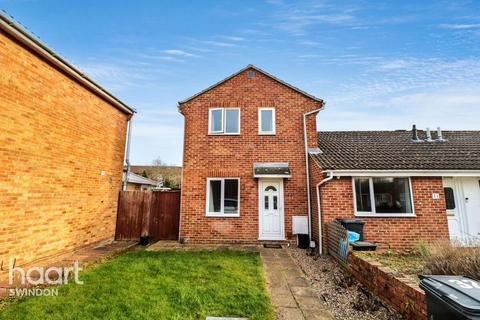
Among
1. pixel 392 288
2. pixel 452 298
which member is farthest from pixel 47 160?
pixel 392 288

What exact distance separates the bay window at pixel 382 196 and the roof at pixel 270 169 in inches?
112

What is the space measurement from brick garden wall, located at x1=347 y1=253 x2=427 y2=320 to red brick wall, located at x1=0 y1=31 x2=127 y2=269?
896 centimetres

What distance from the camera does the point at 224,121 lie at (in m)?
10.8

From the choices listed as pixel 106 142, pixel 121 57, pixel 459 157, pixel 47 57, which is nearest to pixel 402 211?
pixel 459 157

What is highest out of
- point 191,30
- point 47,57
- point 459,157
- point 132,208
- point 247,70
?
point 191,30

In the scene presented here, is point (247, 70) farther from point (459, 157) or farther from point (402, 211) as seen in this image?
point (459, 157)

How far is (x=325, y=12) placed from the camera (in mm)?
8539

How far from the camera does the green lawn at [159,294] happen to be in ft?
12.8

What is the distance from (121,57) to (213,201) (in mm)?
8862

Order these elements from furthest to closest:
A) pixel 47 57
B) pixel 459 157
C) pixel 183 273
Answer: pixel 459 157, pixel 47 57, pixel 183 273

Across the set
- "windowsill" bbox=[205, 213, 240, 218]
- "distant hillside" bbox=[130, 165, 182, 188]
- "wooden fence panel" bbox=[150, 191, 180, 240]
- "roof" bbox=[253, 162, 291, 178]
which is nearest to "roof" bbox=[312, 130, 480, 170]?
"roof" bbox=[253, 162, 291, 178]

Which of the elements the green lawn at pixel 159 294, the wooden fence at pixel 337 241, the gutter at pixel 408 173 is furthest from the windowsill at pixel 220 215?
the gutter at pixel 408 173

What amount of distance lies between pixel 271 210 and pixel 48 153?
335 inches

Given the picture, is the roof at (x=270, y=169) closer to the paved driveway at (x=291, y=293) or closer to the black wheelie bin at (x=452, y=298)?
the paved driveway at (x=291, y=293)
